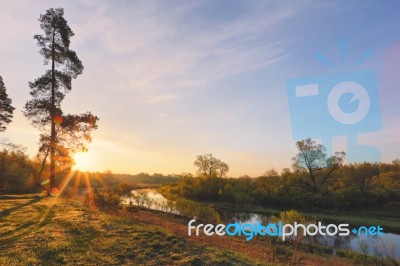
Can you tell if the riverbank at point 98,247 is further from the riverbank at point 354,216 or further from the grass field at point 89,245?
the riverbank at point 354,216

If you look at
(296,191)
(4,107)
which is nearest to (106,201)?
(4,107)

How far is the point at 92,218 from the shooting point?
17.5m

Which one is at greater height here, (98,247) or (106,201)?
(106,201)

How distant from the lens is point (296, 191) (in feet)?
167

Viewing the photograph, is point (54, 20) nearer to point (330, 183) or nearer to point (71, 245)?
point (71, 245)

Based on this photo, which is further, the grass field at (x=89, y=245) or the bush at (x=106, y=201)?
the bush at (x=106, y=201)

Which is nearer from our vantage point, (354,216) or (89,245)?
(89,245)

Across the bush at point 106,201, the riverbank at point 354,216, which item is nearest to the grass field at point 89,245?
the bush at point 106,201

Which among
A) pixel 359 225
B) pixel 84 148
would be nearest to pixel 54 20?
pixel 84 148

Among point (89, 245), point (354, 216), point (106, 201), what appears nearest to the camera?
point (89, 245)

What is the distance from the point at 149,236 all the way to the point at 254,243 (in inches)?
299

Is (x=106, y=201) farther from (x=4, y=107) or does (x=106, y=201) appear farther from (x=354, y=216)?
(x=354, y=216)

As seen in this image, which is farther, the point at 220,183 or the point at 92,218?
the point at 220,183

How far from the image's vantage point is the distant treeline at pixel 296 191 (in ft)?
154
